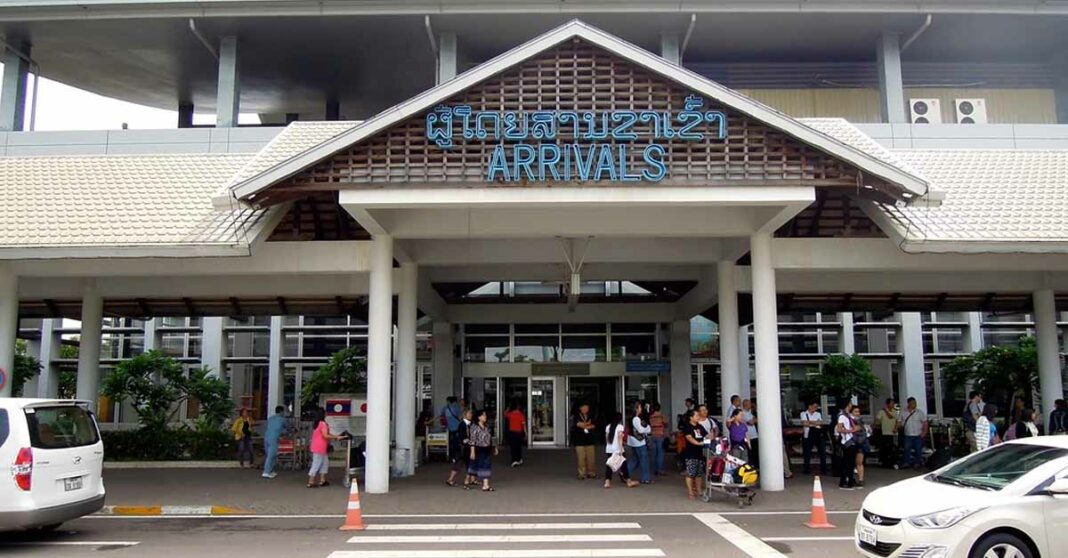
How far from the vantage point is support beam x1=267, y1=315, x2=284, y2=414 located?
98.1ft

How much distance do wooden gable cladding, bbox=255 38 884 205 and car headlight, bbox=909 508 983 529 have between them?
6761mm

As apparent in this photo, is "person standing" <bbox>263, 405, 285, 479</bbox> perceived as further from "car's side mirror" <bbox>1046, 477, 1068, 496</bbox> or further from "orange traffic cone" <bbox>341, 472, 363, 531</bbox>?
"car's side mirror" <bbox>1046, 477, 1068, 496</bbox>

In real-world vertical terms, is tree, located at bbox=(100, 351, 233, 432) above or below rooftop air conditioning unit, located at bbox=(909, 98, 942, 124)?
below

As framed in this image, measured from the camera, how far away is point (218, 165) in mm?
16516

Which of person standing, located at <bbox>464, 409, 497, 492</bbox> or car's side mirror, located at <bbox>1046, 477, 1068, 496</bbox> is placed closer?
car's side mirror, located at <bbox>1046, 477, 1068, 496</bbox>

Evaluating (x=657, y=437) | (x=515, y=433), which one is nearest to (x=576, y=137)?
(x=657, y=437)

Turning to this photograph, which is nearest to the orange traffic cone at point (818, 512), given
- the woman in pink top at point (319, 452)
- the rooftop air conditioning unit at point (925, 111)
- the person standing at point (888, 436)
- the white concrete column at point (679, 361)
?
the person standing at point (888, 436)

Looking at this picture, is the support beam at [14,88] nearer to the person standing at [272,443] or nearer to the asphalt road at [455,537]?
the person standing at [272,443]

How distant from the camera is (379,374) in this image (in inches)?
578

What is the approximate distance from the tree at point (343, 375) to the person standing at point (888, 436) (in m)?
14.4

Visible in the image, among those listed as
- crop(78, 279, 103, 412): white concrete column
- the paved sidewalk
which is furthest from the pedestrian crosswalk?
crop(78, 279, 103, 412): white concrete column

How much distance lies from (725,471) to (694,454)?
2.97 ft

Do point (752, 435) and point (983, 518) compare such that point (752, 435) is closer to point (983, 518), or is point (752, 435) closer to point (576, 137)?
point (576, 137)

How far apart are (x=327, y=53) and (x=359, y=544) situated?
1714 centimetres
